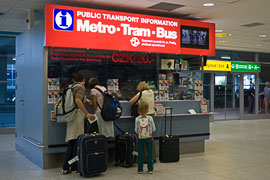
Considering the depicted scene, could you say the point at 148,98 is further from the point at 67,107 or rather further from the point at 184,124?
the point at 67,107

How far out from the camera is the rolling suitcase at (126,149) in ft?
20.9

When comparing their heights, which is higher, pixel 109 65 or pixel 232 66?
pixel 232 66

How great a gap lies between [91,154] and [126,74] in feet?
8.82

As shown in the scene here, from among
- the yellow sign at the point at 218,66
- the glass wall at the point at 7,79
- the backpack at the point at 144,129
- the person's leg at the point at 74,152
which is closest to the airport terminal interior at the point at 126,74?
the person's leg at the point at 74,152

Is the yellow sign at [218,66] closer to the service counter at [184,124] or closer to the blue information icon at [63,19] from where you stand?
the service counter at [184,124]

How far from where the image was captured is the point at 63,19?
254 inches

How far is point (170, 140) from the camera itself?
22.4 ft

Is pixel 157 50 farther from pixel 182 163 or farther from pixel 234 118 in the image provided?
pixel 234 118

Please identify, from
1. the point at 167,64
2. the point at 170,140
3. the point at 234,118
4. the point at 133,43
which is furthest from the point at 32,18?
the point at 234,118

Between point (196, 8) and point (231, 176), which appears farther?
point (196, 8)

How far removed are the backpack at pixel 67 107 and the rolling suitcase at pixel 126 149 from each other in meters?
1.00

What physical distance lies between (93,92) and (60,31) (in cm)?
124

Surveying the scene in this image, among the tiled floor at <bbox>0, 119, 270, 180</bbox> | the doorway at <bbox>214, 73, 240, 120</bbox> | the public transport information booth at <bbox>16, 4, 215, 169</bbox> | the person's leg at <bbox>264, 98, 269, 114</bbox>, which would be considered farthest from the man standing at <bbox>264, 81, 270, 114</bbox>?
the public transport information booth at <bbox>16, 4, 215, 169</bbox>

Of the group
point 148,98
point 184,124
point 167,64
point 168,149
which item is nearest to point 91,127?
point 148,98
